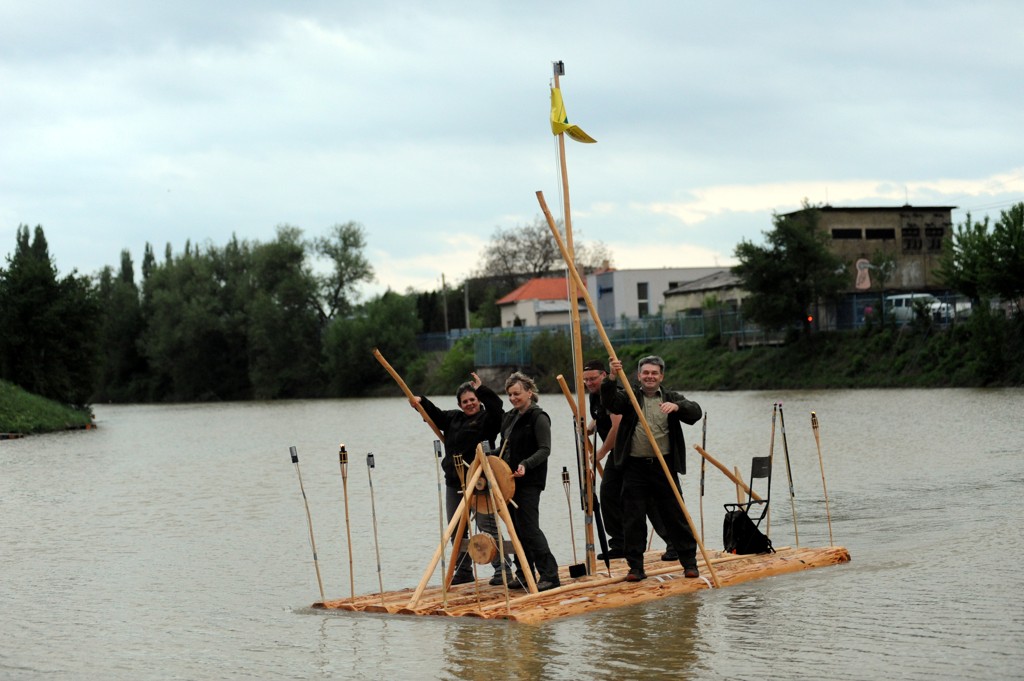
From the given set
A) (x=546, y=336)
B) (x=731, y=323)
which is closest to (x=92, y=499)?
(x=731, y=323)

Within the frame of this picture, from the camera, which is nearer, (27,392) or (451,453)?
(451,453)

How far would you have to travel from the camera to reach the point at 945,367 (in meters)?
49.4

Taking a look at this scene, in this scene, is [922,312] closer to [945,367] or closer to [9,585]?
[945,367]

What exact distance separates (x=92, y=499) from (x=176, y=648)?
1489 centimetres

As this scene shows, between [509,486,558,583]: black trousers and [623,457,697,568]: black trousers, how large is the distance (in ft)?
2.20

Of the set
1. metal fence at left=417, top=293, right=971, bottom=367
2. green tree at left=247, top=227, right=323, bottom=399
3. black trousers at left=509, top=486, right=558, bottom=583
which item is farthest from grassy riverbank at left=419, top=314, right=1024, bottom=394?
black trousers at left=509, top=486, right=558, bottom=583

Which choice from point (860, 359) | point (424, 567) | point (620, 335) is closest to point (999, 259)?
point (860, 359)

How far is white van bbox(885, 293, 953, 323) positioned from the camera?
52.4 m

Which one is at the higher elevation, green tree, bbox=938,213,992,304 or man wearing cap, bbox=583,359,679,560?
green tree, bbox=938,213,992,304

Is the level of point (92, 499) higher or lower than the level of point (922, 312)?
lower

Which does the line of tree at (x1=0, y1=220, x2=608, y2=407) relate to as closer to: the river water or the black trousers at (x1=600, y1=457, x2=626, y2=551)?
the river water

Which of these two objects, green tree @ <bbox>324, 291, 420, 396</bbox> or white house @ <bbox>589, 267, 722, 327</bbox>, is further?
Answer: white house @ <bbox>589, 267, 722, 327</bbox>

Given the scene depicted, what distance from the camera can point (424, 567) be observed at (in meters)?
14.9

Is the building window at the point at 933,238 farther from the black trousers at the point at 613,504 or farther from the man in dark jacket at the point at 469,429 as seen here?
the man in dark jacket at the point at 469,429
